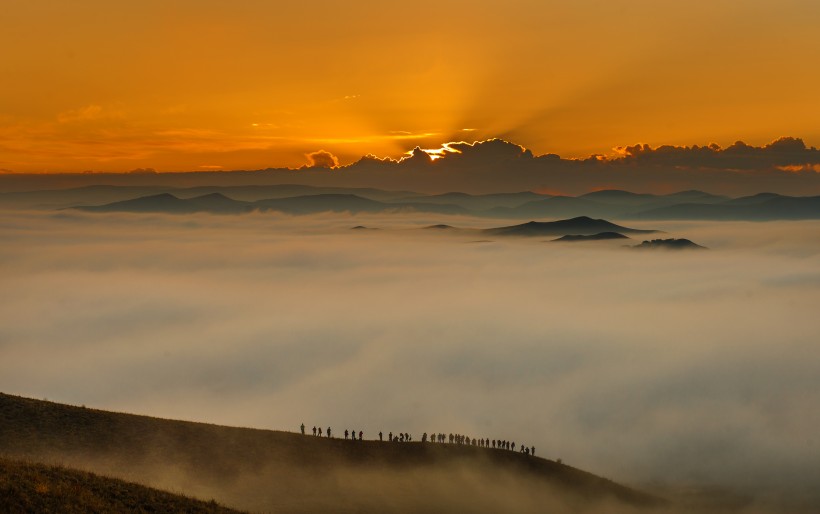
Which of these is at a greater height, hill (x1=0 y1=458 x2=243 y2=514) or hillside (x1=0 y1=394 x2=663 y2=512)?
hill (x1=0 y1=458 x2=243 y2=514)

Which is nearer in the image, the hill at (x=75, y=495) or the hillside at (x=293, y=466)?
the hill at (x=75, y=495)

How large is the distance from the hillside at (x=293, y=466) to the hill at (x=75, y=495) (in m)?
10.1

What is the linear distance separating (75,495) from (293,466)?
74.3 ft

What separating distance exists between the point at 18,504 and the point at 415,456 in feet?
110

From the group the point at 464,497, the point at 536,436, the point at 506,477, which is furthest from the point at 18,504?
the point at 536,436

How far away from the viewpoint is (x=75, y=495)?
3062 centimetres

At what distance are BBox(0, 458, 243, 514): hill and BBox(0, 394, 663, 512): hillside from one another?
1007cm

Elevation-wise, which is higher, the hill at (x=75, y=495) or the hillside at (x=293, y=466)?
the hill at (x=75, y=495)

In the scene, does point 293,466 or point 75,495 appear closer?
point 75,495

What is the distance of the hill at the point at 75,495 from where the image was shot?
2875 centimetres

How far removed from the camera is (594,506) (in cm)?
5475

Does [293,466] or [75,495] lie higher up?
[75,495]

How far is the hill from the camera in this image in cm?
2875

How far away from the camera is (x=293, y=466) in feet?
170
